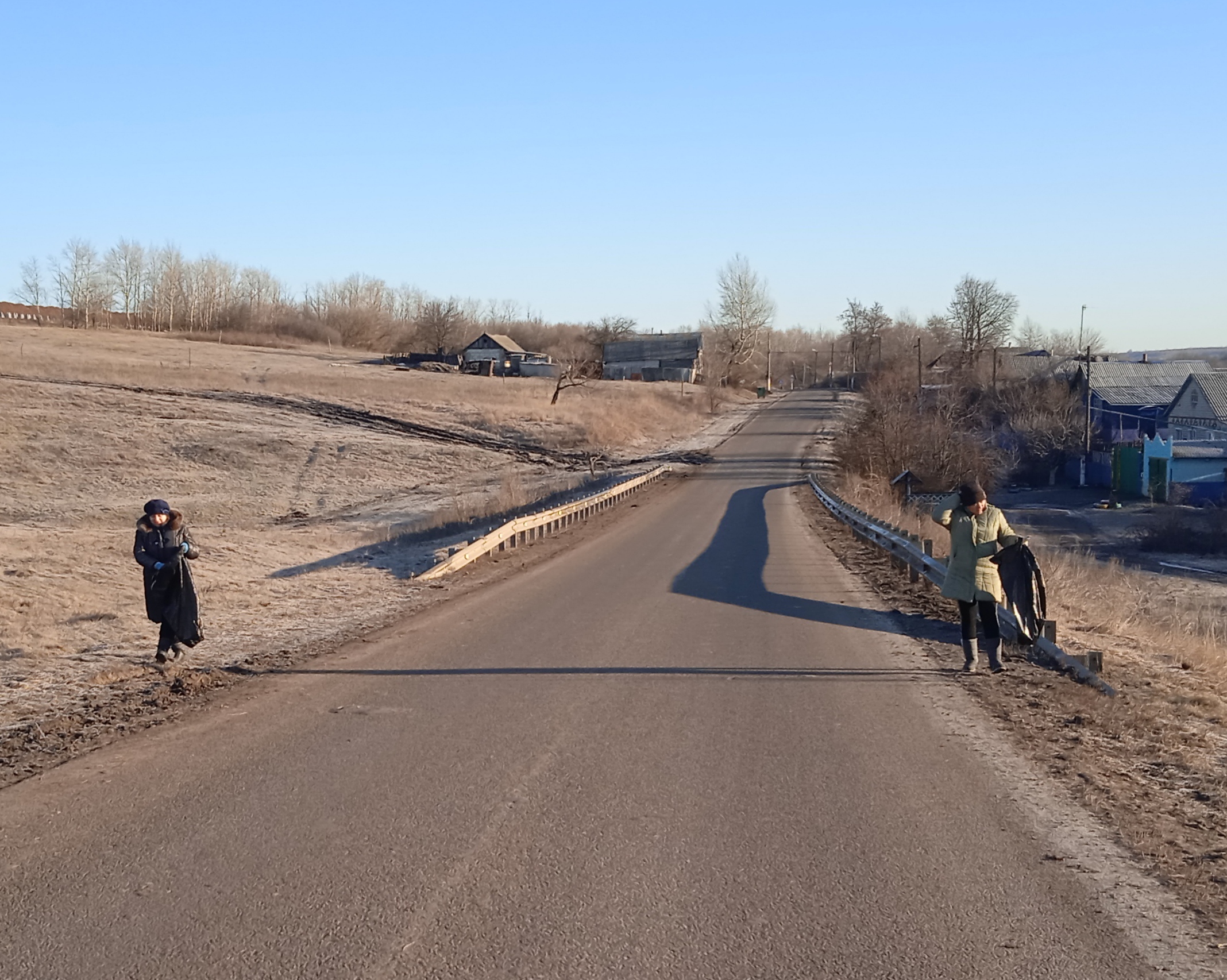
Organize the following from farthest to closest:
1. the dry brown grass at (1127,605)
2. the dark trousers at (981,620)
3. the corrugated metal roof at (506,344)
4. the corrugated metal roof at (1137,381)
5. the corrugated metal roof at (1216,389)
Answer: the corrugated metal roof at (506,344)
the corrugated metal roof at (1137,381)
the corrugated metal roof at (1216,389)
the dry brown grass at (1127,605)
the dark trousers at (981,620)

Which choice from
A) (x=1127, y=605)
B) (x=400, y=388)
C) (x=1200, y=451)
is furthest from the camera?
(x=400, y=388)

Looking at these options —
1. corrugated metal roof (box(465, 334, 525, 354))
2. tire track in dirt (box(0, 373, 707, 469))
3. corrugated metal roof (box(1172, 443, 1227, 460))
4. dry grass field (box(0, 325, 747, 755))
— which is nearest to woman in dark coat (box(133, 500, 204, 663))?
dry grass field (box(0, 325, 747, 755))

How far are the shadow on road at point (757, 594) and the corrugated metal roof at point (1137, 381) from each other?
6434 centimetres

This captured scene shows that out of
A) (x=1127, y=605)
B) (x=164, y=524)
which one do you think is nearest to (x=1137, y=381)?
(x=1127, y=605)

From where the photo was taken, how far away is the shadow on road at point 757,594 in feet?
43.6

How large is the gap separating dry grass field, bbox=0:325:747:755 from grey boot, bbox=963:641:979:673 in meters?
6.70

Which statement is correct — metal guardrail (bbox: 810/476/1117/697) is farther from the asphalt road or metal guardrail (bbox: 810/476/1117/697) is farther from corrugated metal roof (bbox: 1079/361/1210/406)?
corrugated metal roof (bbox: 1079/361/1210/406)

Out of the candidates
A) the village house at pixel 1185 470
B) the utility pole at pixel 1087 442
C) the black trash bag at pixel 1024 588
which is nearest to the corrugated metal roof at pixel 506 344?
Result: the utility pole at pixel 1087 442

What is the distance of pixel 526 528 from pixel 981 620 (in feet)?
47.2

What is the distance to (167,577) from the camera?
10.1 m

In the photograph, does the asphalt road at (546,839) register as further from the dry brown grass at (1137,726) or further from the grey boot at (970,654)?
the dry brown grass at (1137,726)

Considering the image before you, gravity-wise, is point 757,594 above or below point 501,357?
below

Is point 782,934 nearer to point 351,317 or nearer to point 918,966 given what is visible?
point 918,966

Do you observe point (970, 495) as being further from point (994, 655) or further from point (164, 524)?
point (164, 524)
